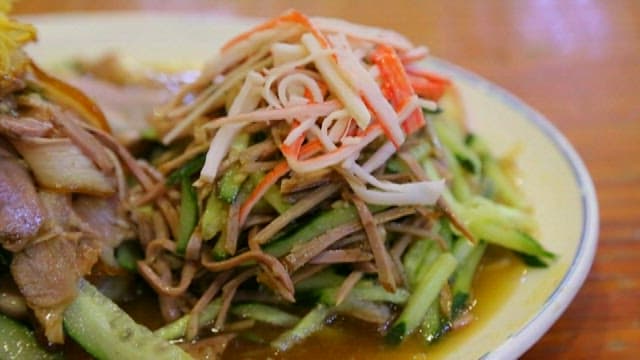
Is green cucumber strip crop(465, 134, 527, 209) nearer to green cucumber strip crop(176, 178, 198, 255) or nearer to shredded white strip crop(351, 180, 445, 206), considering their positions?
shredded white strip crop(351, 180, 445, 206)

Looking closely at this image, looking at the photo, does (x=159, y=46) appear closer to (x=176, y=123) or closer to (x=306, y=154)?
(x=176, y=123)

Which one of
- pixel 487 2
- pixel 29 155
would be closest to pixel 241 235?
pixel 29 155

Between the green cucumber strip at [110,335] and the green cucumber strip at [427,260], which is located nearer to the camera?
the green cucumber strip at [110,335]

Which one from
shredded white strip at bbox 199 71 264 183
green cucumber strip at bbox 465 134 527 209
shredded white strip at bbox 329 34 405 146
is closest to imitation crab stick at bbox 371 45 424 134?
shredded white strip at bbox 329 34 405 146

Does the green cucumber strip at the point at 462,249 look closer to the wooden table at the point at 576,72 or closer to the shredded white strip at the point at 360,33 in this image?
the wooden table at the point at 576,72

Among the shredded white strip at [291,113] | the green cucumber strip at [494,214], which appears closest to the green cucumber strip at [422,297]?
the green cucumber strip at [494,214]

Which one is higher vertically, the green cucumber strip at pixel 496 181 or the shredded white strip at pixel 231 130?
the shredded white strip at pixel 231 130
